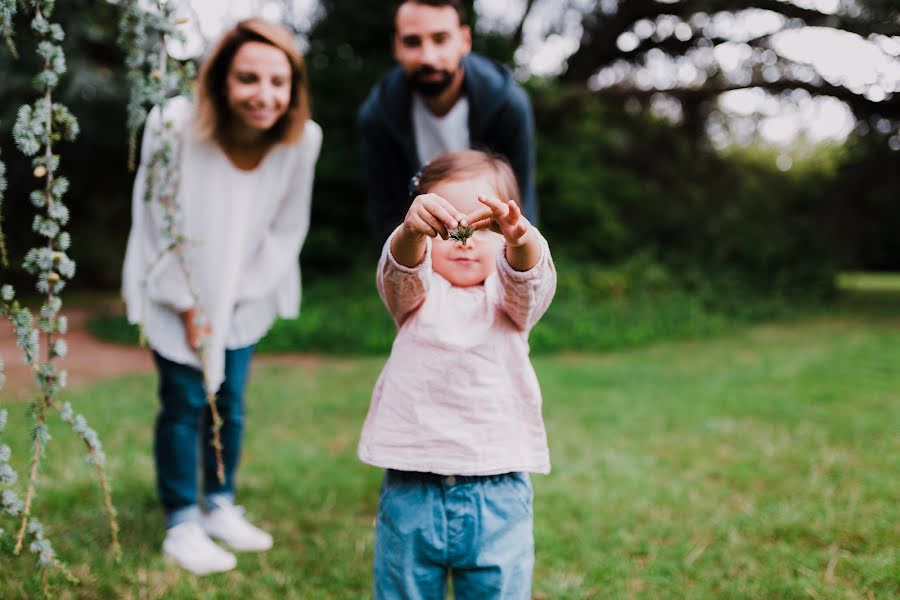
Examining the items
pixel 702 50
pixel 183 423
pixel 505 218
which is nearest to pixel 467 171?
pixel 505 218

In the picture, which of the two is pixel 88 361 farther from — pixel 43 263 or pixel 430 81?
pixel 43 263

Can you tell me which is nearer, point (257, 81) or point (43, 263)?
point (43, 263)

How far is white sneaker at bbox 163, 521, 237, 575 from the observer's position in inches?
97.9

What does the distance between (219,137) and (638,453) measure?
96.8 inches

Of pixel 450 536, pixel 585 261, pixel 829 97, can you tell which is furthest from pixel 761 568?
pixel 829 97

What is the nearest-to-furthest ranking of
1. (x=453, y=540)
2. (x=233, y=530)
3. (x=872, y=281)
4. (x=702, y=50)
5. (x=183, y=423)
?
(x=453, y=540) < (x=183, y=423) < (x=233, y=530) < (x=702, y=50) < (x=872, y=281)

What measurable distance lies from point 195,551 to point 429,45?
1767 mm

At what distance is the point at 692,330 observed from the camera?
8.55 metres

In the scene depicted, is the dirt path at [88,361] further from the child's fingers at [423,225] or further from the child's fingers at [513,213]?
the child's fingers at [513,213]

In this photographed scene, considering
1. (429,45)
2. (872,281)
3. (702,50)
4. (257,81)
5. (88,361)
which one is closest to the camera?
(257,81)

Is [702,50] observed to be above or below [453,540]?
above

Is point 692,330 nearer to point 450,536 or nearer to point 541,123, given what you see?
point 541,123

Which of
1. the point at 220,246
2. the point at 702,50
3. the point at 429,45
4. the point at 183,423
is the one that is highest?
the point at 702,50

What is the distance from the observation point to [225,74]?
2465mm
